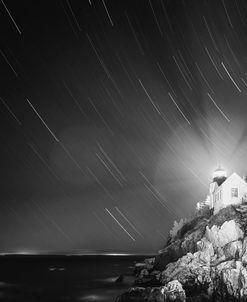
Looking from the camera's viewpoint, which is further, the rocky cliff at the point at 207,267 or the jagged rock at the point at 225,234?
the jagged rock at the point at 225,234

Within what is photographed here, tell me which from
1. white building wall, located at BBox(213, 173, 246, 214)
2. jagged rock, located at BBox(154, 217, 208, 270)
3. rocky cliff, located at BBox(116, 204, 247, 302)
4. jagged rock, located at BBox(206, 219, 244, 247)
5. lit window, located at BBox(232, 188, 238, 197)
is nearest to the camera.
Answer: rocky cliff, located at BBox(116, 204, 247, 302)

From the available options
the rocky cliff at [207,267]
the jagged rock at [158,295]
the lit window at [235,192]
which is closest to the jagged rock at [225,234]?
the rocky cliff at [207,267]

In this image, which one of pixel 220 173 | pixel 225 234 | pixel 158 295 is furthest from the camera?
pixel 220 173

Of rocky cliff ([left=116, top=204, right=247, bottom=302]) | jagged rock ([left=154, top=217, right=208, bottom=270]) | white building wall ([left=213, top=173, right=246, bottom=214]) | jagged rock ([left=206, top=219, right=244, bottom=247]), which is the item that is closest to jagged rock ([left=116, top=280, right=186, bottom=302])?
rocky cliff ([left=116, top=204, right=247, bottom=302])

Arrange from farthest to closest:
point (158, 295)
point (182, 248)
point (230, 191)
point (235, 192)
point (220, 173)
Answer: point (220, 173) < point (230, 191) < point (235, 192) < point (182, 248) < point (158, 295)

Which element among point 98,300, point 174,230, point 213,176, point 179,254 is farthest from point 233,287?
point 213,176

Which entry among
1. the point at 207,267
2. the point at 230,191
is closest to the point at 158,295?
the point at 207,267

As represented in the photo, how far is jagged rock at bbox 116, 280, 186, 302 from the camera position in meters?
30.5

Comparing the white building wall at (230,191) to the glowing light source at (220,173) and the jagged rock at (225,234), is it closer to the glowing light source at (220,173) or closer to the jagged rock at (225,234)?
the jagged rock at (225,234)

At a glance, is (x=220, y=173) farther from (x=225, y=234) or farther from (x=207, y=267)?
(x=207, y=267)

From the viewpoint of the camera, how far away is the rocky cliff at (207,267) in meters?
31.4

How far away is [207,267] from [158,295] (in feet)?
27.6

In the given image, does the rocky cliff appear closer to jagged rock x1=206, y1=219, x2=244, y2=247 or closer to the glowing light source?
jagged rock x1=206, y1=219, x2=244, y2=247

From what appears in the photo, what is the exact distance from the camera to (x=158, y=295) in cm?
3073
